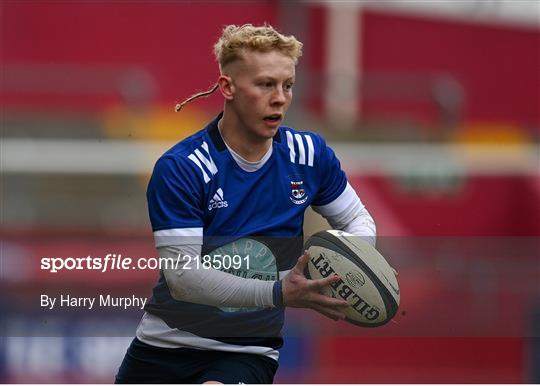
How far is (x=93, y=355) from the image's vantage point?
4926 mm

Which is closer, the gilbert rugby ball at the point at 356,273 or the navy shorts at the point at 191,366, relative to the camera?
the gilbert rugby ball at the point at 356,273

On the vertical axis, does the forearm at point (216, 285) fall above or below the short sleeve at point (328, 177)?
below

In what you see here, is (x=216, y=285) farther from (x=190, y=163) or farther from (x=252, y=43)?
(x=252, y=43)

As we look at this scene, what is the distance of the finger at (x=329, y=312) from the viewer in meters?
3.96

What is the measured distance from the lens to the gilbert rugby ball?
3.97 m

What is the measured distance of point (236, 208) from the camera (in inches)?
159

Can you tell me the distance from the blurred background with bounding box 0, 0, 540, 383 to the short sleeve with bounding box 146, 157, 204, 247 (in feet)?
4.71

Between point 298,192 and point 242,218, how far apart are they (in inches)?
8.8

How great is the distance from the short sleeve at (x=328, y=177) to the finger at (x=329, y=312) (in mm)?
438

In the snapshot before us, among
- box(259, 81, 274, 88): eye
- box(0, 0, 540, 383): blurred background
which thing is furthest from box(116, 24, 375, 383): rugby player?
box(0, 0, 540, 383): blurred background

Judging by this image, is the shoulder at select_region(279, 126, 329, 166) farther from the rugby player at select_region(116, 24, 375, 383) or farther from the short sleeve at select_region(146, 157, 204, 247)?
the short sleeve at select_region(146, 157, 204, 247)

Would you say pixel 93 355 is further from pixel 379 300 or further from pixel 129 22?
pixel 129 22

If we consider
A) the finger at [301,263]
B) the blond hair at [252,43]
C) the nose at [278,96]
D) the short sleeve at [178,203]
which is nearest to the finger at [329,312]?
the finger at [301,263]

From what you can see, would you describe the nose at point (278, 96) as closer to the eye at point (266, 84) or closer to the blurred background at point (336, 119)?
the eye at point (266, 84)
